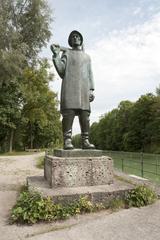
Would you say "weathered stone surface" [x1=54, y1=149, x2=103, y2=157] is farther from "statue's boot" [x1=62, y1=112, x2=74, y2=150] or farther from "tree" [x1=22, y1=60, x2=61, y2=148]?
"tree" [x1=22, y1=60, x2=61, y2=148]

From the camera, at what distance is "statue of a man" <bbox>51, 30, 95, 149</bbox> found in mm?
6480

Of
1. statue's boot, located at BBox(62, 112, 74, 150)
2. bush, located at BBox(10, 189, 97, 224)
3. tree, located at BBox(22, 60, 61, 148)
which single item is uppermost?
tree, located at BBox(22, 60, 61, 148)

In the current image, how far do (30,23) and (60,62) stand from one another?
19.8m

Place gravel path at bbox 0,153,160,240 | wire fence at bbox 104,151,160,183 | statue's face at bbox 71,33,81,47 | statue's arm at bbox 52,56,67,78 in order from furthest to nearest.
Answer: wire fence at bbox 104,151,160,183 < statue's face at bbox 71,33,81,47 < statue's arm at bbox 52,56,67,78 < gravel path at bbox 0,153,160,240

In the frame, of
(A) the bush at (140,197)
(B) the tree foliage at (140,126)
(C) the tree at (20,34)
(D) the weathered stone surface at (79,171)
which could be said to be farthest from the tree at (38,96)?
(A) the bush at (140,197)

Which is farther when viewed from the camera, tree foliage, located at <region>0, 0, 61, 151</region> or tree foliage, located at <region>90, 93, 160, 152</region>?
tree foliage, located at <region>90, 93, 160, 152</region>

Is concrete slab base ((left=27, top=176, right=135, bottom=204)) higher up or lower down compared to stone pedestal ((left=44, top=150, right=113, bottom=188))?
lower down

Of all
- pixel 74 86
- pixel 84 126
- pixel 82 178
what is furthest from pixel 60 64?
pixel 82 178

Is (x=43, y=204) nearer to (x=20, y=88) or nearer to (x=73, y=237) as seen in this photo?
(x=73, y=237)

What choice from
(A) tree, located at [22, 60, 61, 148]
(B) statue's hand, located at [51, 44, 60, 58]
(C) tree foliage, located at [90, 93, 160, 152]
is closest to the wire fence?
(B) statue's hand, located at [51, 44, 60, 58]

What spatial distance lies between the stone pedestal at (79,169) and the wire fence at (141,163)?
5964 mm

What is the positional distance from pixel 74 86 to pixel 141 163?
20.7 feet

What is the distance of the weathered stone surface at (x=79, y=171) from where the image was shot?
222 inches

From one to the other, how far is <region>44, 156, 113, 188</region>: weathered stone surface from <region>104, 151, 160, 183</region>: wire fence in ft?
19.6
